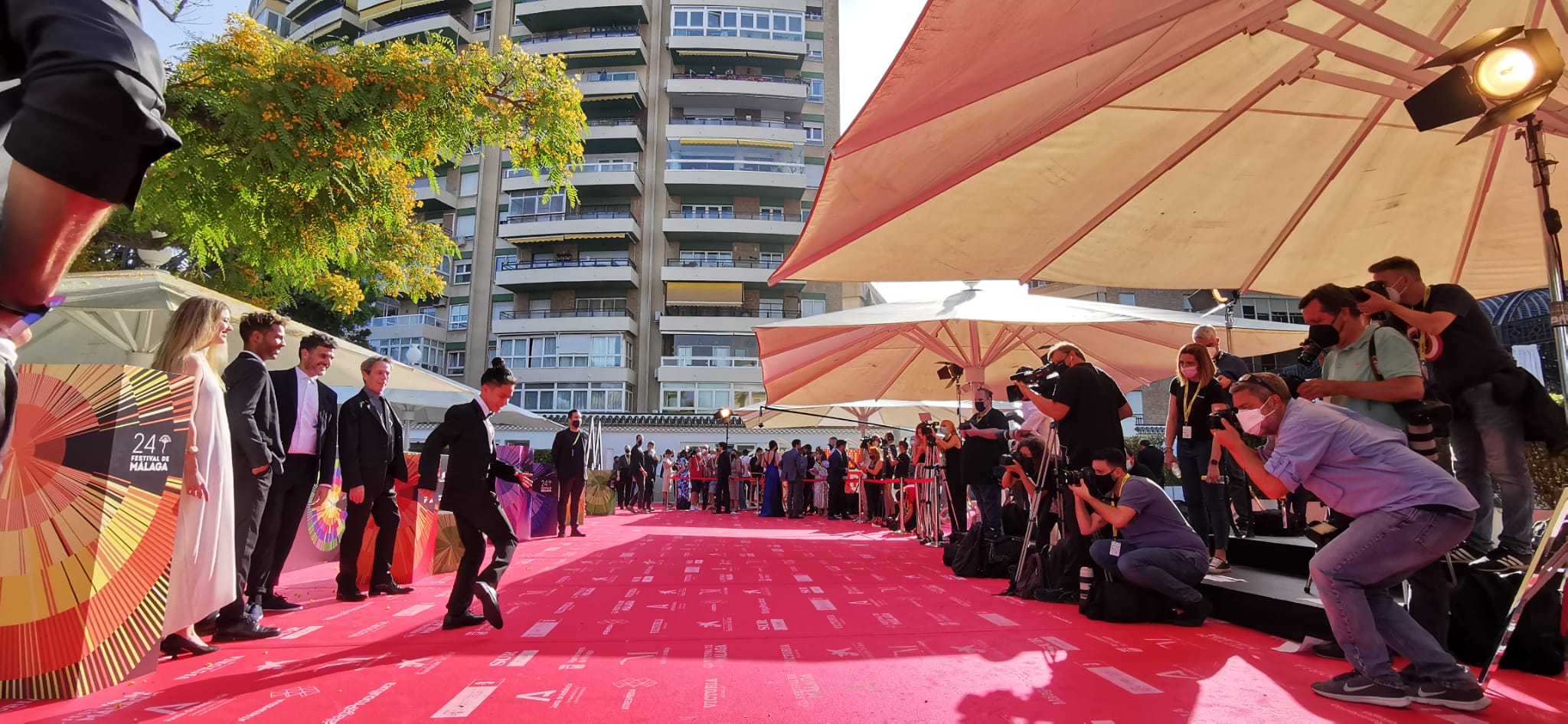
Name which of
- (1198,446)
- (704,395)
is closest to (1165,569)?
(1198,446)

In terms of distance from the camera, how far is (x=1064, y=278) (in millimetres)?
6363

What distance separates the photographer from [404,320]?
4347 cm

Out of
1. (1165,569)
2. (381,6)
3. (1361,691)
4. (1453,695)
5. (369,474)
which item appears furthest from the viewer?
(381,6)

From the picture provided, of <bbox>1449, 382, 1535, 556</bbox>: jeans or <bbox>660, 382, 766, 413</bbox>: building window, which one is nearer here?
<bbox>1449, 382, 1535, 556</bbox>: jeans

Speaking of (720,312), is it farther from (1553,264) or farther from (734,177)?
(1553,264)

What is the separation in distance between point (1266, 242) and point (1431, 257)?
1.22 m

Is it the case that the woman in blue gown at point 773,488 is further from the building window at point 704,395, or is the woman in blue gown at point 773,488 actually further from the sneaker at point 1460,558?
the building window at point 704,395

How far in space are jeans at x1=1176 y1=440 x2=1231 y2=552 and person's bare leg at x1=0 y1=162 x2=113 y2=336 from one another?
632cm

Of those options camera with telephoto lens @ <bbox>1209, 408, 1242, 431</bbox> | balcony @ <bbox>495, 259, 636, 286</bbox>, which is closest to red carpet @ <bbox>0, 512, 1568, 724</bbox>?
camera with telephoto lens @ <bbox>1209, 408, 1242, 431</bbox>

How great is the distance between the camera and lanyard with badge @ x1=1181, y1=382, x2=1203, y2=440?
19.1ft

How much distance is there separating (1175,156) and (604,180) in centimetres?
4083

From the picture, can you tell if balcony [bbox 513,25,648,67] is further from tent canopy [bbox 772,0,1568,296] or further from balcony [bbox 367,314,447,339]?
tent canopy [bbox 772,0,1568,296]

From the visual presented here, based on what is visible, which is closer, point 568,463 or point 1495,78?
point 1495,78

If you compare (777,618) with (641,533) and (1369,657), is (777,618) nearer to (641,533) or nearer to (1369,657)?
(1369,657)
